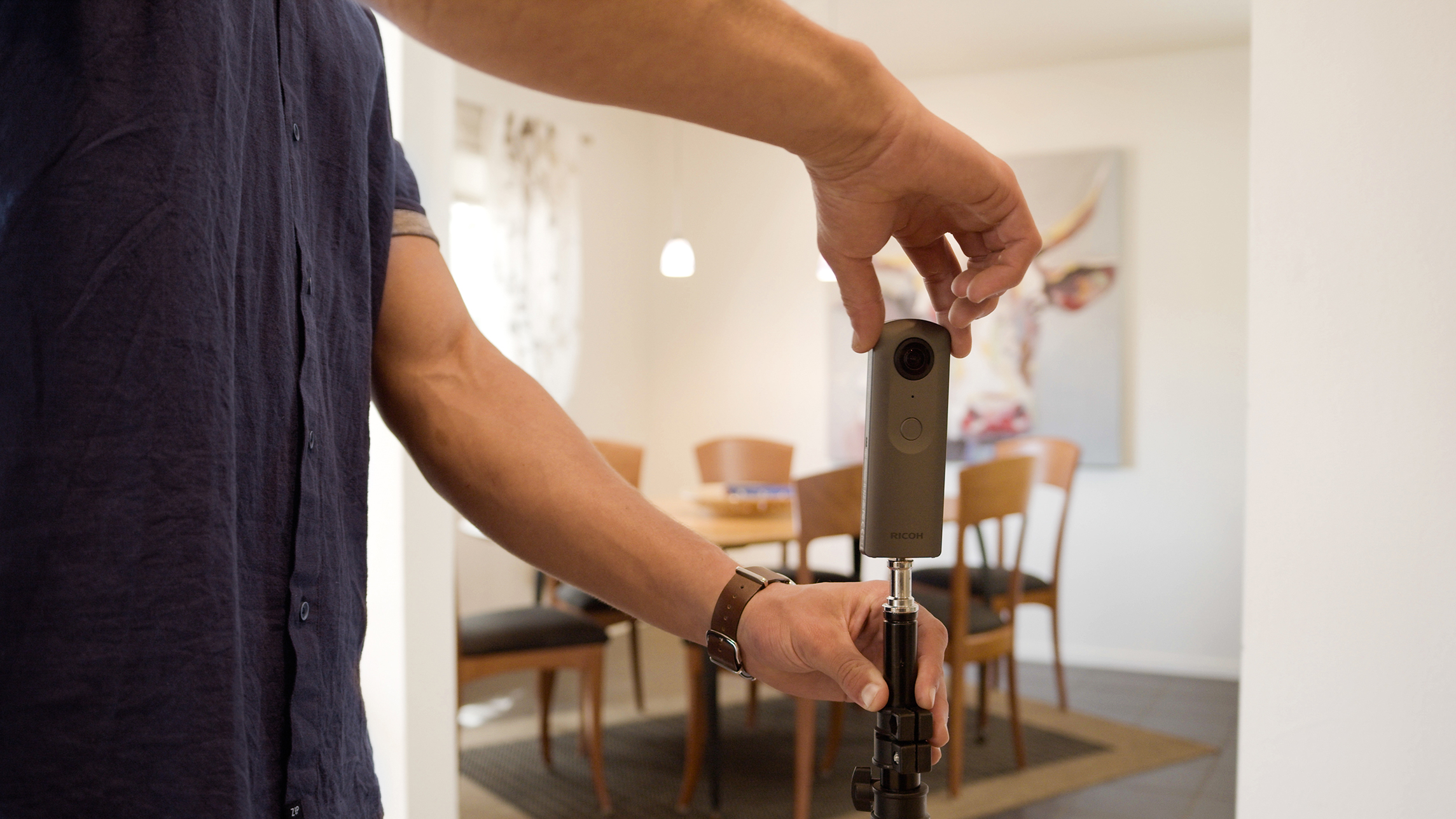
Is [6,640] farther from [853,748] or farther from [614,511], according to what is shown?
[853,748]

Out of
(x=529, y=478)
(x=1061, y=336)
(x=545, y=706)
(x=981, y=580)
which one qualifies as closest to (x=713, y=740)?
(x=545, y=706)

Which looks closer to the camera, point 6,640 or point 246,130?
point 6,640

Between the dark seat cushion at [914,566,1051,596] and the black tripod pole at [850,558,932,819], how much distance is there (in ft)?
10.2

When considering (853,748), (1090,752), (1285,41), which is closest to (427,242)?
(1285,41)

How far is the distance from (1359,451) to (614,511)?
1.09 metres

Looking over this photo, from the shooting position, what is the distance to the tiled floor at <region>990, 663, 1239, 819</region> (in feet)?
10.00

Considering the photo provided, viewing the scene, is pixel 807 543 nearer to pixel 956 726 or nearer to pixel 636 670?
pixel 956 726

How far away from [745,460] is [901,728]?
405 cm

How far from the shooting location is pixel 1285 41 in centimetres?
136

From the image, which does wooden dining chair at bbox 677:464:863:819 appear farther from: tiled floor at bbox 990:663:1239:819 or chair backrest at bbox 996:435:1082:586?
chair backrest at bbox 996:435:1082:586

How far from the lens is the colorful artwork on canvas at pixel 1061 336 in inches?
189

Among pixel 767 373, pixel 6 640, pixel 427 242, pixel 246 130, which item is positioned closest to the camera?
pixel 6 640

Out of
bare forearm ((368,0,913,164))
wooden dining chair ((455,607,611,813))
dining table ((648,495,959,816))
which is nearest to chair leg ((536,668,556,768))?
wooden dining chair ((455,607,611,813))

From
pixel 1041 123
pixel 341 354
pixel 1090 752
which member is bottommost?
pixel 1090 752
